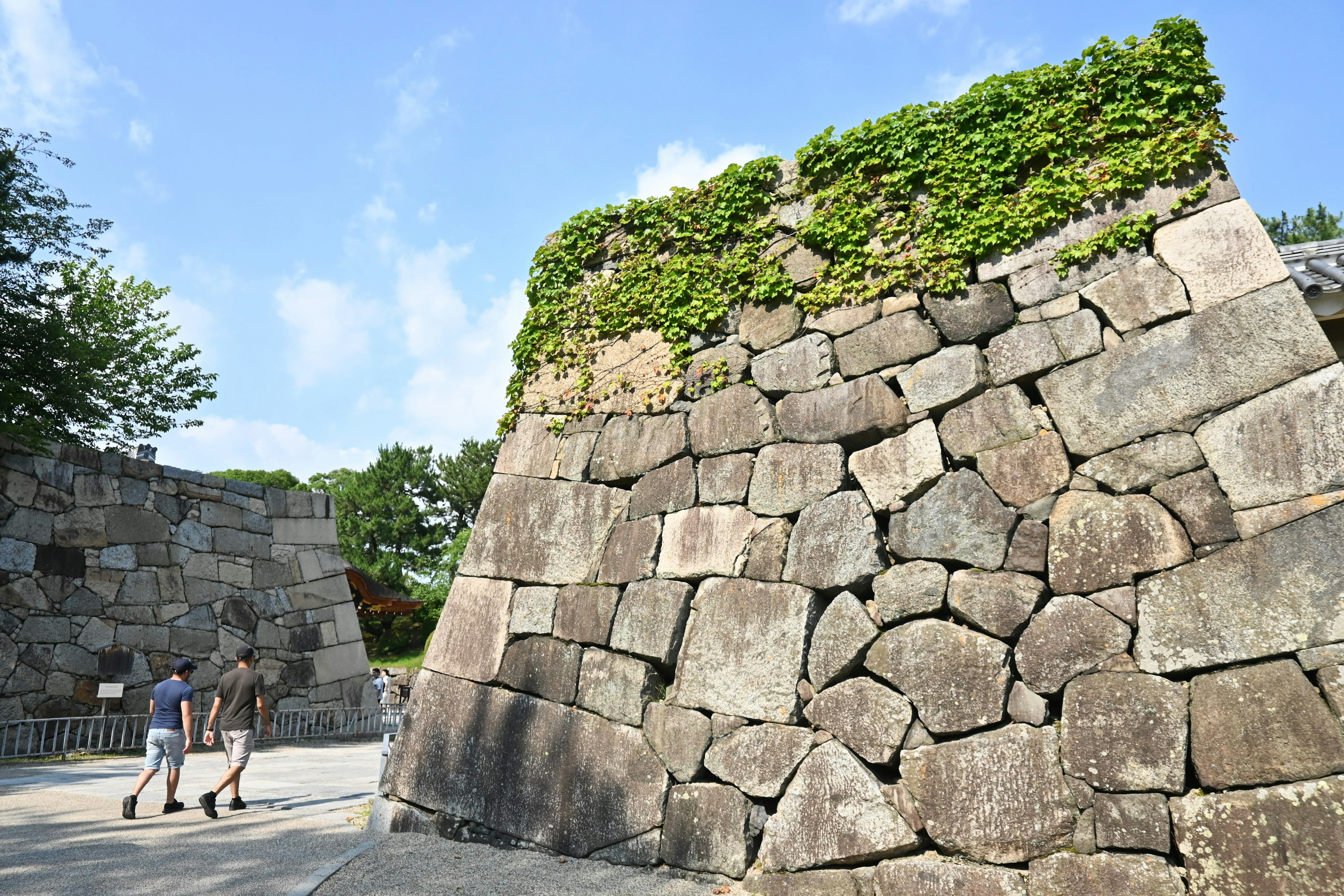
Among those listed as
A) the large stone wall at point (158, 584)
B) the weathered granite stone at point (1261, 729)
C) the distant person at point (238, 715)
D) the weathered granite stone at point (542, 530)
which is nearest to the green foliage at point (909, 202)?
the weathered granite stone at point (542, 530)

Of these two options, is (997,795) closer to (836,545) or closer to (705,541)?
(836,545)

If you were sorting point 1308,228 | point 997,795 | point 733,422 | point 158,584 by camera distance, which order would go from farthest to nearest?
point 1308,228, point 158,584, point 733,422, point 997,795

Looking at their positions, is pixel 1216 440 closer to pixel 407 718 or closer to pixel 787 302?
pixel 787 302

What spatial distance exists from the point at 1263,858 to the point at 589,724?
337 cm

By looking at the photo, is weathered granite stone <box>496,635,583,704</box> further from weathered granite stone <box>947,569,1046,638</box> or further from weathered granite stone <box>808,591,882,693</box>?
weathered granite stone <box>947,569,1046,638</box>

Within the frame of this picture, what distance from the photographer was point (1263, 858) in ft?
10.2

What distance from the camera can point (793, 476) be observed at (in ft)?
15.4

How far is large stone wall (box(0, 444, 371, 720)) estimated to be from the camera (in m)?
9.38

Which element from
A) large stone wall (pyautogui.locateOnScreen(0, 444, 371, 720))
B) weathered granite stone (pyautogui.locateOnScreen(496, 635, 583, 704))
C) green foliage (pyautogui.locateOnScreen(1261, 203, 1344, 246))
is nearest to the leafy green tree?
large stone wall (pyautogui.locateOnScreen(0, 444, 371, 720))

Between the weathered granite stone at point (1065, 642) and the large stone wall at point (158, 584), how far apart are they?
35.4 feet

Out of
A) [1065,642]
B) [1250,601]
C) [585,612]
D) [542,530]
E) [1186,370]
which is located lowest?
[1065,642]

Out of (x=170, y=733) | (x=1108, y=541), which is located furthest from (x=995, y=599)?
(x=170, y=733)

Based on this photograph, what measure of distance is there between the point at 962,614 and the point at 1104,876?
4.02 feet

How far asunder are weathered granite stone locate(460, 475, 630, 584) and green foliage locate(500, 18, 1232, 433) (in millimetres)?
706
